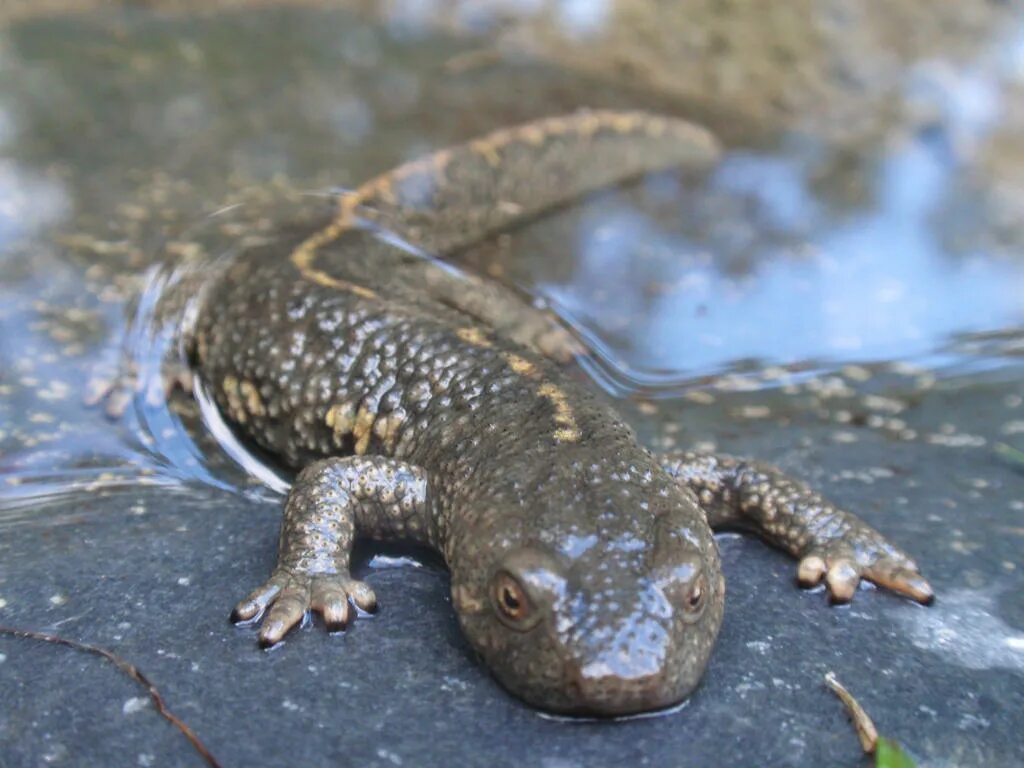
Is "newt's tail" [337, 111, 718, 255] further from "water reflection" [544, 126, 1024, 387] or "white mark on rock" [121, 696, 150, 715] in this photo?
"white mark on rock" [121, 696, 150, 715]

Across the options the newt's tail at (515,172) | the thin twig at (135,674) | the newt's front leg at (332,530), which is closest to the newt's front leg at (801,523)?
the newt's front leg at (332,530)

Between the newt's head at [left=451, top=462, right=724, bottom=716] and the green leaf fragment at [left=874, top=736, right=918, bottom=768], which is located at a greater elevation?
the newt's head at [left=451, top=462, right=724, bottom=716]

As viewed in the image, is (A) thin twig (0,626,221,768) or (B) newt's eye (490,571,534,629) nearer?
(A) thin twig (0,626,221,768)

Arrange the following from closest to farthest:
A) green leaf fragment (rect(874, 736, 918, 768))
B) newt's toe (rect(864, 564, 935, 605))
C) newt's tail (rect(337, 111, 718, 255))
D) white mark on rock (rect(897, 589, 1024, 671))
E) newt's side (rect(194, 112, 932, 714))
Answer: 1. green leaf fragment (rect(874, 736, 918, 768))
2. newt's side (rect(194, 112, 932, 714))
3. white mark on rock (rect(897, 589, 1024, 671))
4. newt's toe (rect(864, 564, 935, 605))
5. newt's tail (rect(337, 111, 718, 255))

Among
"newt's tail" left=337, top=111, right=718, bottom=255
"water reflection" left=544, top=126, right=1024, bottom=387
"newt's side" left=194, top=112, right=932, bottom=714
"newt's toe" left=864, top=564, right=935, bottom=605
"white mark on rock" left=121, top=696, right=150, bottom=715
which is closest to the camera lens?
"white mark on rock" left=121, top=696, right=150, bottom=715

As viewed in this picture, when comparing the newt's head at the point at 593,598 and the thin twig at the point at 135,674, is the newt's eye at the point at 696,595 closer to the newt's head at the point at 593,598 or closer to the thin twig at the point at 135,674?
the newt's head at the point at 593,598

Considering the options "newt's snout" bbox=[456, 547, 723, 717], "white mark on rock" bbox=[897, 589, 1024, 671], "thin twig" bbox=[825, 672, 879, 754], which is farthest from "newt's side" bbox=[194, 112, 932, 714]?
"thin twig" bbox=[825, 672, 879, 754]
